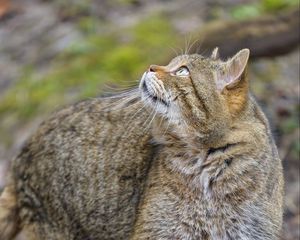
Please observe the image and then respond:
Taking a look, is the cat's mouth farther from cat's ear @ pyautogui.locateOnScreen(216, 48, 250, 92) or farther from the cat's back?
the cat's back

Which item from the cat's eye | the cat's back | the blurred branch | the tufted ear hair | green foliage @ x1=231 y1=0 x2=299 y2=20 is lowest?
green foliage @ x1=231 y1=0 x2=299 y2=20

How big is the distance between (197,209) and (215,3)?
18.4 ft

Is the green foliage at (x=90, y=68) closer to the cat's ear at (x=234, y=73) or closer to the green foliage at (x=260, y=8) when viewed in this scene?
the green foliage at (x=260, y=8)

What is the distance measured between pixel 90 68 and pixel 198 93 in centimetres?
443

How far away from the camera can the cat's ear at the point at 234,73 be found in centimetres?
575

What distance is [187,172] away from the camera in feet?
19.9

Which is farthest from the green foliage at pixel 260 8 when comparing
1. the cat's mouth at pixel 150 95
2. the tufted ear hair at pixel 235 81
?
the cat's mouth at pixel 150 95

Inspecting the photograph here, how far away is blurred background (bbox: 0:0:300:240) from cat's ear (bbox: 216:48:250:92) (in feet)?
8.18

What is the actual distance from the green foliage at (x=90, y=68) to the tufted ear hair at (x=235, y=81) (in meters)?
3.54

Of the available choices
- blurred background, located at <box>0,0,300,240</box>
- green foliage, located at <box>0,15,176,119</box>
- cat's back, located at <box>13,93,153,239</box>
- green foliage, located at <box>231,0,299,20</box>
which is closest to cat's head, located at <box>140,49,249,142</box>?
cat's back, located at <box>13,93,153,239</box>

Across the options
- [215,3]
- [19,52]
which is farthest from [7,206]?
[215,3]

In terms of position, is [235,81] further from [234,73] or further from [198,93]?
[198,93]

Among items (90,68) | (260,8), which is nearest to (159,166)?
(90,68)

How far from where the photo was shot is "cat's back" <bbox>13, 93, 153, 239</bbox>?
6.65m
